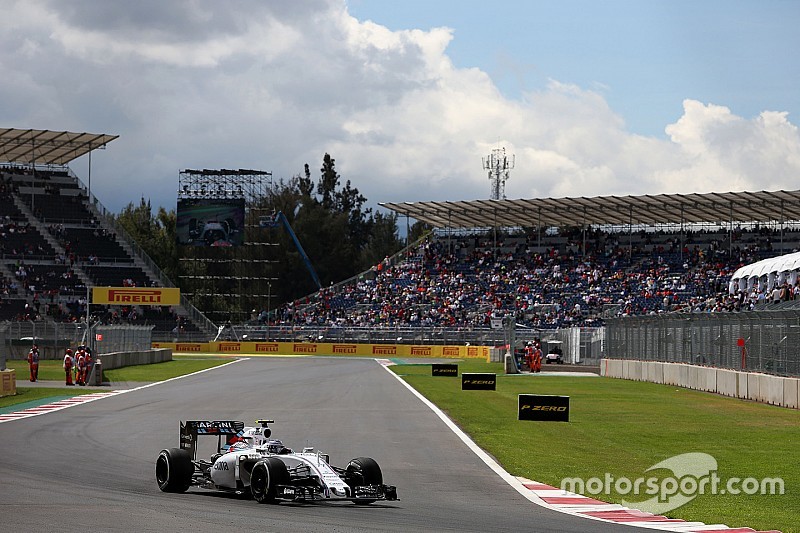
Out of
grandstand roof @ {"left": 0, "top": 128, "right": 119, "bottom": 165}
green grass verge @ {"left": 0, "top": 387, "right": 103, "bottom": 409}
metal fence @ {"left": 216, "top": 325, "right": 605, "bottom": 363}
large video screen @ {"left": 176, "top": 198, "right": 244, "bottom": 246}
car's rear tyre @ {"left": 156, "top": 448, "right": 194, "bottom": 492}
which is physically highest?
grandstand roof @ {"left": 0, "top": 128, "right": 119, "bottom": 165}

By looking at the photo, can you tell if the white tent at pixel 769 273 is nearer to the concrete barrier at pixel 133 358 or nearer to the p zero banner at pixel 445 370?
the p zero banner at pixel 445 370

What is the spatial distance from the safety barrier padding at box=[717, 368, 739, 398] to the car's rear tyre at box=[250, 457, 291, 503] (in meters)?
27.1

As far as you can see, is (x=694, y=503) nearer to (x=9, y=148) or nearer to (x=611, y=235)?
(x=611, y=235)

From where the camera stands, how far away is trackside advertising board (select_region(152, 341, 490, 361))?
270ft

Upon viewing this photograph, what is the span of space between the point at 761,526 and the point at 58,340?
6148 cm

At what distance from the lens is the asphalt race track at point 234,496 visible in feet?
39.4

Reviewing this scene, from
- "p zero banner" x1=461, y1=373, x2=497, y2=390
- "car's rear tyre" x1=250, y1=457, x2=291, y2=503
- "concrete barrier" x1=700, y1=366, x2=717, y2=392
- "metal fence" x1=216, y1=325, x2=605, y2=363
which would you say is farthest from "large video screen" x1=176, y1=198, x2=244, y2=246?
"car's rear tyre" x1=250, y1=457, x2=291, y2=503

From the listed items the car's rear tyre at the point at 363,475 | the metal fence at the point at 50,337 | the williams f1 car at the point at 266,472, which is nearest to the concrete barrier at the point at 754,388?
the williams f1 car at the point at 266,472

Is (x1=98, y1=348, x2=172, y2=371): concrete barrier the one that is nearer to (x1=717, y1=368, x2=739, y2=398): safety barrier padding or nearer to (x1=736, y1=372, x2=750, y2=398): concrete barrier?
(x1=717, y1=368, x2=739, y2=398): safety barrier padding

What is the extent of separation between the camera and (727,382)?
127ft

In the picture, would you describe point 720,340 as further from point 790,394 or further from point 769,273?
point 769,273

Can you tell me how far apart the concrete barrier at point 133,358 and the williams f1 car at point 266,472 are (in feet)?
134

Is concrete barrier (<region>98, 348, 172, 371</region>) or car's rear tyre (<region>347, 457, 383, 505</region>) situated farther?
concrete barrier (<region>98, 348, 172, 371</region>)

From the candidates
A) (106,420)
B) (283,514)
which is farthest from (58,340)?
(283,514)
